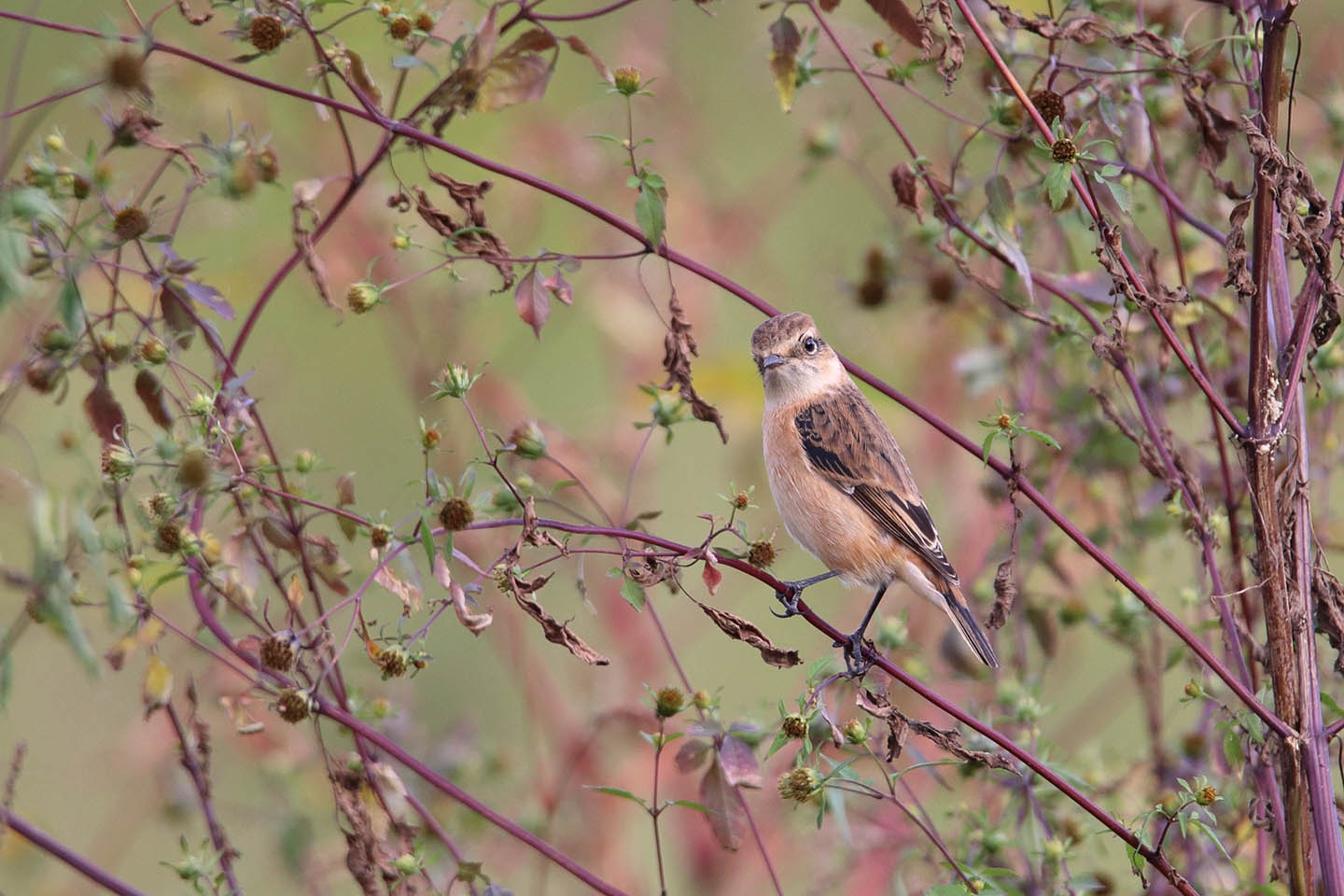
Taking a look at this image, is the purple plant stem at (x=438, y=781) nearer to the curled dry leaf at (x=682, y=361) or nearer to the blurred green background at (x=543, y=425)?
the blurred green background at (x=543, y=425)

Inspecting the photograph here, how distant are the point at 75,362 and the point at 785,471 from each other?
252 cm

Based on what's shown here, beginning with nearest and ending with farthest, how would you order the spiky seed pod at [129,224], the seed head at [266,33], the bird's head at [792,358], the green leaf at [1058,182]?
1. the green leaf at [1058,182]
2. the spiky seed pod at [129,224]
3. the seed head at [266,33]
4. the bird's head at [792,358]

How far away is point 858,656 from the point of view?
11.1 ft

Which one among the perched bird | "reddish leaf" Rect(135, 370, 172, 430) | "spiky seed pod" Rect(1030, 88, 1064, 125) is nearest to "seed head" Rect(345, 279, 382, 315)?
"reddish leaf" Rect(135, 370, 172, 430)

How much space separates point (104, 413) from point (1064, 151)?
2.17m

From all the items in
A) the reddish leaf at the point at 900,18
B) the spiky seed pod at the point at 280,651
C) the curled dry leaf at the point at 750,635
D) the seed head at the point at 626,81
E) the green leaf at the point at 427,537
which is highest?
the reddish leaf at the point at 900,18

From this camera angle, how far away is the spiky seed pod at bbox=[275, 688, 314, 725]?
2.59 meters

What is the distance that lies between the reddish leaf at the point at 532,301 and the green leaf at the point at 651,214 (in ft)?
0.92

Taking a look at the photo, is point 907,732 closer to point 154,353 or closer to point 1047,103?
point 1047,103

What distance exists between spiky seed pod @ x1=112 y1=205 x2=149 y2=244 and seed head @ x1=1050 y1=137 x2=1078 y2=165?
1.88 m

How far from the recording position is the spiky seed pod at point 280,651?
2.64 meters

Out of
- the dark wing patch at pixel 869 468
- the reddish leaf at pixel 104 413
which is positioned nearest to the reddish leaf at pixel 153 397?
the reddish leaf at pixel 104 413

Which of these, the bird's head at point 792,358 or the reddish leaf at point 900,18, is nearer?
the reddish leaf at point 900,18

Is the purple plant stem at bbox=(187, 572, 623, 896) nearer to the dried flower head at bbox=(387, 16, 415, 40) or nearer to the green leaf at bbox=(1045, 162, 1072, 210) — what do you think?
the dried flower head at bbox=(387, 16, 415, 40)
